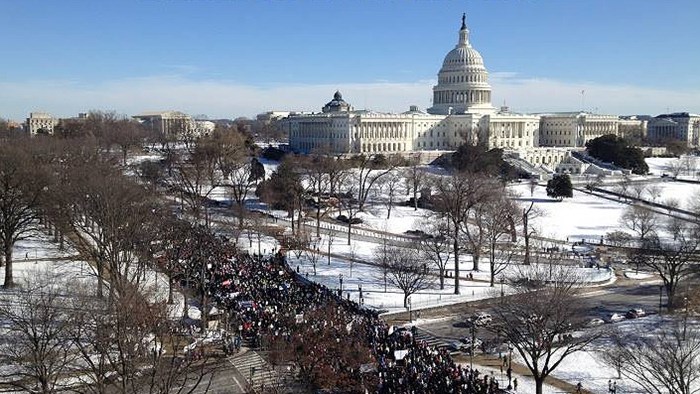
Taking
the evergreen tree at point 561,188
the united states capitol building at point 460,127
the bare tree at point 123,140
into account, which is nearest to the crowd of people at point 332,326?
the evergreen tree at point 561,188

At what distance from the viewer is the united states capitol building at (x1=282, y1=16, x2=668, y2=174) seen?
112438 mm

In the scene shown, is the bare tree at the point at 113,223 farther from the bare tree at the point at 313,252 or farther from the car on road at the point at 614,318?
the car on road at the point at 614,318

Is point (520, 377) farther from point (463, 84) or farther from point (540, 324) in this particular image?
point (463, 84)

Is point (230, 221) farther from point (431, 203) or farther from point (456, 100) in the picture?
point (456, 100)

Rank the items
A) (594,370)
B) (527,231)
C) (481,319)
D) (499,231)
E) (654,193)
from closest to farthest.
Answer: (594,370), (481,319), (499,231), (527,231), (654,193)

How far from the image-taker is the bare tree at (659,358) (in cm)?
1845

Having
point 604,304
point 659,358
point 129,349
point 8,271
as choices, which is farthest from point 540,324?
point 8,271

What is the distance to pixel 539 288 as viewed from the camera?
2436cm

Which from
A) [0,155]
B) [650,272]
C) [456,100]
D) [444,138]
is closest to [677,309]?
[650,272]

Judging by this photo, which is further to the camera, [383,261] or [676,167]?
[676,167]

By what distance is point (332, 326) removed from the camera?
24391 mm

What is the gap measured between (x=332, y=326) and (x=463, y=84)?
114981mm

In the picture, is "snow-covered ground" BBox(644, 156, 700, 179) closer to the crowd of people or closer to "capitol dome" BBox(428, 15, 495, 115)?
"capitol dome" BBox(428, 15, 495, 115)

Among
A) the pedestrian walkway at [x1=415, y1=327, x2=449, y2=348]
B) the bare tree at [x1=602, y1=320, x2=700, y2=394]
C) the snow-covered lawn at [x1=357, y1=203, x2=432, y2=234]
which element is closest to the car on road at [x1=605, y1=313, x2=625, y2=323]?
the bare tree at [x1=602, y1=320, x2=700, y2=394]
